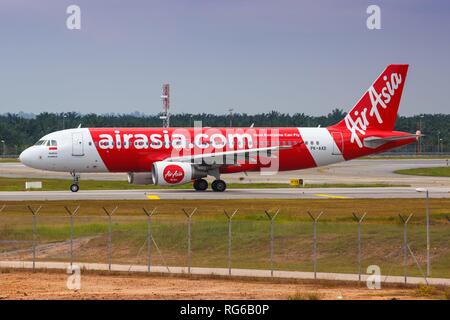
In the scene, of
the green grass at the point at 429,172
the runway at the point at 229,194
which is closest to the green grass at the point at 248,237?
the runway at the point at 229,194

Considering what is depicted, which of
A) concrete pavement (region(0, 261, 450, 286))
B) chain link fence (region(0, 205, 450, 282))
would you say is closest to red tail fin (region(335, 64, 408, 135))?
chain link fence (region(0, 205, 450, 282))

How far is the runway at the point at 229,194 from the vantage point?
62.3m

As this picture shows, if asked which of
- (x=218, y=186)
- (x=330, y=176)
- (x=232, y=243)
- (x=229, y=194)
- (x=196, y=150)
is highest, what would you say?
(x=196, y=150)

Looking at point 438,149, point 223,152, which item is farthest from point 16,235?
point 438,149

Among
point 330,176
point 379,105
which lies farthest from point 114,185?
point 330,176

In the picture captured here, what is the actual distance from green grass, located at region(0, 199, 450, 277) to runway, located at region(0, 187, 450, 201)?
9.48m

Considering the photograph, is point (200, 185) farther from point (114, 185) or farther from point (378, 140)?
point (378, 140)

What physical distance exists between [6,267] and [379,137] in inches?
1523

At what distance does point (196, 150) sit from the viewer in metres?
66.7

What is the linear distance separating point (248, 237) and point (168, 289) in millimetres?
11527

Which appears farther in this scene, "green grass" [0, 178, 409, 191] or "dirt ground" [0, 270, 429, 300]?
"green grass" [0, 178, 409, 191]

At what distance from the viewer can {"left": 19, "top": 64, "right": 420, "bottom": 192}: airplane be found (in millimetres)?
65812

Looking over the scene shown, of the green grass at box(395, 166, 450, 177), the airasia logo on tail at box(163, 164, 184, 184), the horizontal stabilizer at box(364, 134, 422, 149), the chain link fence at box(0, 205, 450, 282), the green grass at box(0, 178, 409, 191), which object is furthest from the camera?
the green grass at box(395, 166, 450, 177)

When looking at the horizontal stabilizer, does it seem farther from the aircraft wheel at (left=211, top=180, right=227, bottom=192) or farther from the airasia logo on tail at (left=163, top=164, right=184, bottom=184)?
the airasia logo on tail at (left=163, top=164, right=184, bottom=184)
